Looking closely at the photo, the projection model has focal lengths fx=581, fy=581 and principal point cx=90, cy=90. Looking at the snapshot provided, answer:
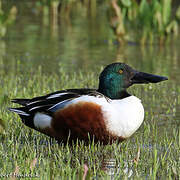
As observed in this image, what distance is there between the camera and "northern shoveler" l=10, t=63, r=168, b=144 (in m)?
4.69

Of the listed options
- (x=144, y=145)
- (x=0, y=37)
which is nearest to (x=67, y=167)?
(x=144, y=145)

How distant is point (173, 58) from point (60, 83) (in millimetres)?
3232

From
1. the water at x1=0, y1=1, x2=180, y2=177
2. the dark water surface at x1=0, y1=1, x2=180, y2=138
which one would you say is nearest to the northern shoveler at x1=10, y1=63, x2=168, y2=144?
the water at x1=0, y1=1, x2=180, y2=177

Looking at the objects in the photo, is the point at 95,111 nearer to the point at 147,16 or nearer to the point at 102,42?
the point at 147,16

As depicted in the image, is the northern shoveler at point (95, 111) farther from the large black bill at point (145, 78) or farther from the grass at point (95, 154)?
the grass at point (95, 154)

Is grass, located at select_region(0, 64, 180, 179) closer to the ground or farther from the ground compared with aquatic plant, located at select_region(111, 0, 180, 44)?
closer to the ground

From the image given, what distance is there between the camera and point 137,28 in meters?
11.6

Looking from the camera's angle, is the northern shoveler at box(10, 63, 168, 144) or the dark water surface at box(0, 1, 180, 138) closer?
the northern shoveler at box(10, 63, 168, 144)

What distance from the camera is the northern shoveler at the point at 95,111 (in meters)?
4.69

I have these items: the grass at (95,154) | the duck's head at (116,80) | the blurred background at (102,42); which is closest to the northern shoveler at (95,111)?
the duck's head at (116,80)

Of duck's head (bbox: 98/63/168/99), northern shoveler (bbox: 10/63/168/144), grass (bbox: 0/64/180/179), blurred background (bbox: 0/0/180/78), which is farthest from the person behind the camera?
blurred background (bbox: 0/0/180/78)

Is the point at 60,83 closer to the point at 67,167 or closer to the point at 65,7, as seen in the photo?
the point at 67,167

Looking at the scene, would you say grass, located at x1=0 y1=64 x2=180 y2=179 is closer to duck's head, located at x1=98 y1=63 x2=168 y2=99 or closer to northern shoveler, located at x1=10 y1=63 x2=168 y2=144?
northern shoveler, located at x1=10 y1=63 x2=168 y2=144

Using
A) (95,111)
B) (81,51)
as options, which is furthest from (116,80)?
(81,51)
